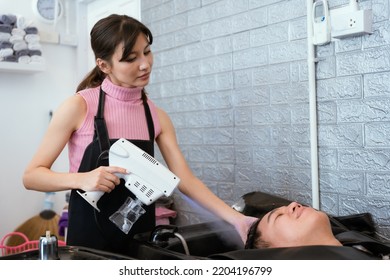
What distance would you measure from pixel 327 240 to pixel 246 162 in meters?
0.86

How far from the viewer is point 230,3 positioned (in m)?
2.15

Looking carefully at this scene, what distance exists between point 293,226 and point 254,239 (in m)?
0.13

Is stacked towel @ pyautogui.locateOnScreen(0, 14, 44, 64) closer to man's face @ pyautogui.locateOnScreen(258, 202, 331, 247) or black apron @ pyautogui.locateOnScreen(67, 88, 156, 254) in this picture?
black apron @ pyautogui.locateOnScreen(67, 88, 156, 254)

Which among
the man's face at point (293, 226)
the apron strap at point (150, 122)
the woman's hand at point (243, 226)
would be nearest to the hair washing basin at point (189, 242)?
the woman's hand at point (243, 226)

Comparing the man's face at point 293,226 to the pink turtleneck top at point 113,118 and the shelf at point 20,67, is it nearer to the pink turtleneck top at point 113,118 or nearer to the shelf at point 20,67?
the pink turtleneck top at point 113,118

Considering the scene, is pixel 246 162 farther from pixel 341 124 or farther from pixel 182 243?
pixel 182 243

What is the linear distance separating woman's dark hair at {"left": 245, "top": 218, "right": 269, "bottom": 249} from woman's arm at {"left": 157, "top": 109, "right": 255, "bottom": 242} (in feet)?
0.21

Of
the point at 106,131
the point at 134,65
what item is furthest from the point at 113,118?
the point at 134,65

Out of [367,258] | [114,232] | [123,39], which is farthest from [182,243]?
[123,39]

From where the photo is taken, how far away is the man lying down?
114cm

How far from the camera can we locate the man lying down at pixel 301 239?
1.14 meters

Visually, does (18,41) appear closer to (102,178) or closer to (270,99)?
(270,99)

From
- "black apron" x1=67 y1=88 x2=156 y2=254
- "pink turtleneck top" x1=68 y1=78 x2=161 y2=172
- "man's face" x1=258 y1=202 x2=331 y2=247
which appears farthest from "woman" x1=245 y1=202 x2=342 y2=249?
"pink turtleneck top" x1=68 y1=78 x2=161 y2=172

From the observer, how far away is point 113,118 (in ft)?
5.08
